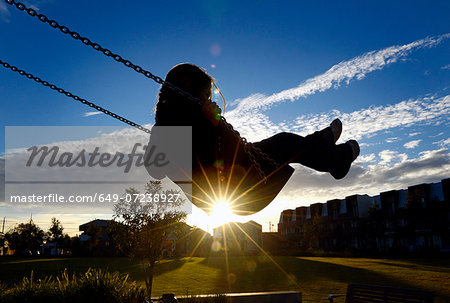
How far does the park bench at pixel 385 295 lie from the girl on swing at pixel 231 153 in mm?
4166

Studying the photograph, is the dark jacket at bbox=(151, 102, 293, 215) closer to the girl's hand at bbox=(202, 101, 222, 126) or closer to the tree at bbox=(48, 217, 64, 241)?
the girl's hand at bbox=(202, 101, 222, 126)

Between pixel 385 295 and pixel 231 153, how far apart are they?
19.7ft

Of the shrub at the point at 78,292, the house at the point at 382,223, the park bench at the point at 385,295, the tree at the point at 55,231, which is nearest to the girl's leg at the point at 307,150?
the park bench at the point at 385,295

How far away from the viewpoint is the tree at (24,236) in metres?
62.5

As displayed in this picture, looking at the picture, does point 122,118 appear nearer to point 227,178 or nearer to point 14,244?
point 227,178

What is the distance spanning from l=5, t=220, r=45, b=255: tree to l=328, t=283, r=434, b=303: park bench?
70152 mm

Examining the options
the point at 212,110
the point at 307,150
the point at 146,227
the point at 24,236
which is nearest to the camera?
the point at 212,110

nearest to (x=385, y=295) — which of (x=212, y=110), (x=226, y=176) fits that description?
(x=226, y=176)

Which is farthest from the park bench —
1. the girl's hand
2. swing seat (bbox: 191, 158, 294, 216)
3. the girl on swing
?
the girl's hand

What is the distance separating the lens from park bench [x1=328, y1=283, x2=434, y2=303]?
6125mm

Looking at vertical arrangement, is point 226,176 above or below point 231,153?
below

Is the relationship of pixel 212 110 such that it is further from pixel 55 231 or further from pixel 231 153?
pixel 55 231

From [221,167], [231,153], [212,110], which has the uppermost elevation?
[212,110]

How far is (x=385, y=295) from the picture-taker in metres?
7.00
